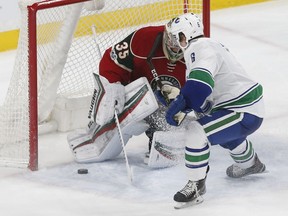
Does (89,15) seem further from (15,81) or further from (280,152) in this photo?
(280,152)

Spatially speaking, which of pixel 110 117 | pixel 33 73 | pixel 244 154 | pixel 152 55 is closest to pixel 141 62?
pixel 152 55

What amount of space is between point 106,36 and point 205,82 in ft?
4.00

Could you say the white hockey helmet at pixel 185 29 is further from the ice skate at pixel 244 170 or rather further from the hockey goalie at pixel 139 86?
the ice skate at pixel 244 170

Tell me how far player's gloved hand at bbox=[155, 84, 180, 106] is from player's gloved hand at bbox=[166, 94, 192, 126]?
1.36 ft

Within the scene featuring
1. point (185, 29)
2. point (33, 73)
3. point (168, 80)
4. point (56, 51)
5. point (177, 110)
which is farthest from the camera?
point (56, 51)

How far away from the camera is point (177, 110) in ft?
13.8

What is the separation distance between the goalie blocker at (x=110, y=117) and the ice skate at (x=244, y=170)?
1.28ft

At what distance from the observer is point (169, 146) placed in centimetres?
473

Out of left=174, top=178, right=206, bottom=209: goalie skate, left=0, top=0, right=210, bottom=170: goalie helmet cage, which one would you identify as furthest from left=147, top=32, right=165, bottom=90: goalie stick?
left=174, top=178, right=206, bottom=209: goalie skate

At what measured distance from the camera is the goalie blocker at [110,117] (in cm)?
470

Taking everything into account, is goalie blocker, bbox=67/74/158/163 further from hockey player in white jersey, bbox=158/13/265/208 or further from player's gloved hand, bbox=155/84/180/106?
hockey player in white jersey, bbox=158/13/265/208

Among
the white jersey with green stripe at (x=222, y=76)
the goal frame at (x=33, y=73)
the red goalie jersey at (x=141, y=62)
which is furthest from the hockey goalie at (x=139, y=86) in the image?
the white jersey with green stripe at (x=222, y=76)

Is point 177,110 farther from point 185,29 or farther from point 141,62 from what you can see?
point 141,62

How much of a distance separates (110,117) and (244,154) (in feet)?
1.91
